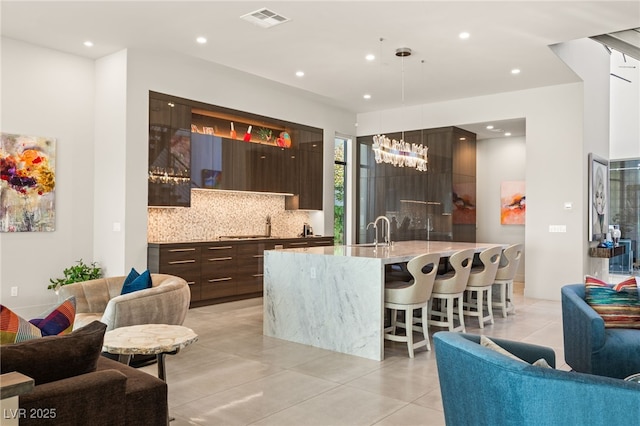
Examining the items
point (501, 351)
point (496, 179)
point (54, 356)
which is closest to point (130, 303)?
point (54, 356)

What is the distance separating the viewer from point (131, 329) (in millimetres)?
2975

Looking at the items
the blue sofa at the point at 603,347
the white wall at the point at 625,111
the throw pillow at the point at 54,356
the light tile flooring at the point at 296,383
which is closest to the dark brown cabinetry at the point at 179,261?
the light tile flooring at the point at 296,383

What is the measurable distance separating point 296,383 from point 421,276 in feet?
5.07

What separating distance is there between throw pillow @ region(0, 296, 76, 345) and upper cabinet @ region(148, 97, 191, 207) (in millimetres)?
4100

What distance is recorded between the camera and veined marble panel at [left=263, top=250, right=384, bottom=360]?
174 inches

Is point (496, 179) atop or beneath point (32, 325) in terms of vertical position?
atop

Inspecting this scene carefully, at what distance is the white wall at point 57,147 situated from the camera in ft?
19.6

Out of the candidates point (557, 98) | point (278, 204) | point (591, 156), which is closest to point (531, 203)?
point (591, 156)

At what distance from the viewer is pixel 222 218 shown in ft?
26.3

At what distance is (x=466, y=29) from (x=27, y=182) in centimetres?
562

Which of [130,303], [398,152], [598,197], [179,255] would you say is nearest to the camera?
[130,303]

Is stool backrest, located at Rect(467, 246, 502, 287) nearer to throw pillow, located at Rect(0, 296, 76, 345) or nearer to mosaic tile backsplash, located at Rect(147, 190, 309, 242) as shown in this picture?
mosaic tile backsplash, located at Rect(147, 190, 309, 242)

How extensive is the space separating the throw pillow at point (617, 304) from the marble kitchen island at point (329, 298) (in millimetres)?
1641

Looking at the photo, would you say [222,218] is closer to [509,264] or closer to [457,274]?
[457,274]
